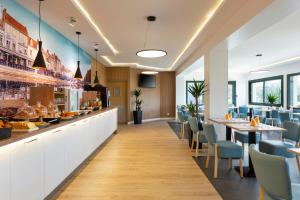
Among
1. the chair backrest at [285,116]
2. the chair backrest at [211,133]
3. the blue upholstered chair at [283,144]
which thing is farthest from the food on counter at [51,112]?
the chair backrest at [285,116]

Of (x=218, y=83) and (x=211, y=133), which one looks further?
(x=218, y=83)

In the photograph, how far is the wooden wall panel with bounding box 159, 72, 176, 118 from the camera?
1326 cm

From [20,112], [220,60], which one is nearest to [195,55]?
[220,60]

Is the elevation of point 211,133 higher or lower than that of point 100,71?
lower

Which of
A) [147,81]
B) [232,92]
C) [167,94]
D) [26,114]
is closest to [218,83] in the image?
[26,114]

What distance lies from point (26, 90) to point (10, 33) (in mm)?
1018

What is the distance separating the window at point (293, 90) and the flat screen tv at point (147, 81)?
264 inches

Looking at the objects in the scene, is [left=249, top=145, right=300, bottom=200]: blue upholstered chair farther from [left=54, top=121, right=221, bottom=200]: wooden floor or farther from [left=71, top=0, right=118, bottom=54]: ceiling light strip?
[left=71, top=0, right=118, bottom=54]: ceiling light strip

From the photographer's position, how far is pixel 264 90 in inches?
480

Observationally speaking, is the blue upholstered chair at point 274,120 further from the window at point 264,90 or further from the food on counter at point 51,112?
the food on counter at point 51,112

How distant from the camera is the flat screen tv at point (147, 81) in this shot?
39.9 feet

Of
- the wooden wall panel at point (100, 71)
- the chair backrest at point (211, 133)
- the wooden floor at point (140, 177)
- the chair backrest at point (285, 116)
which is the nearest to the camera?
the wooden floor at point (140, 177)

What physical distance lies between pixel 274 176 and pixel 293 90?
9863 mm

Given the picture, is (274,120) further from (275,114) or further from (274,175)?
(274,175)
